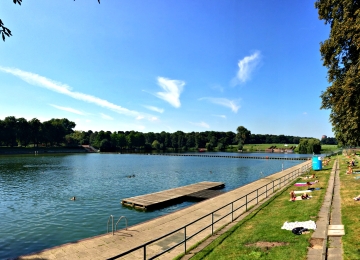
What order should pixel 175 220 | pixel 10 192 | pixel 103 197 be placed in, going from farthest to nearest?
1. pixel 10 192
2. pixel 103 197
3. pixel 175 220

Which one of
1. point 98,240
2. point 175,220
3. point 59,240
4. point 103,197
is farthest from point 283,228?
point 103,197

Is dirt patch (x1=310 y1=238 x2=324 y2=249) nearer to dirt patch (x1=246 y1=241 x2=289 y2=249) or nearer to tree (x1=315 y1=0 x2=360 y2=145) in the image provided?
dirt patch (x1=246 y1=241 x2=289 y2=249)

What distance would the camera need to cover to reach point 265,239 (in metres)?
13.0

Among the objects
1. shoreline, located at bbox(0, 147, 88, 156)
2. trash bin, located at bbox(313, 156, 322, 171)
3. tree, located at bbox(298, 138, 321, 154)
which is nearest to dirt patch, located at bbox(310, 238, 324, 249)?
trash bin, located at bbox(313, 156, 322, 171)

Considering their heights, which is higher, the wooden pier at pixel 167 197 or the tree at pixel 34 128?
the tree at pixel 34 128

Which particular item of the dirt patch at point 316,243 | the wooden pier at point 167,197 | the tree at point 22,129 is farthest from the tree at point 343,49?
the tree at point 22,129

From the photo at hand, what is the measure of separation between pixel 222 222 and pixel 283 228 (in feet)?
17.2

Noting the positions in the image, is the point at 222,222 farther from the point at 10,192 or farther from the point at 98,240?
the point at 10,192

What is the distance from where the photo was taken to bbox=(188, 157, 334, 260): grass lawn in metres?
11.0

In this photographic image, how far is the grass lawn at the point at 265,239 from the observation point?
36.1 ft

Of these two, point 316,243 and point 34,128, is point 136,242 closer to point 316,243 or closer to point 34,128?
point 316,243

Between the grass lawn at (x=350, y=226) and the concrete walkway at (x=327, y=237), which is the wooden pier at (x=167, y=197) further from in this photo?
the grass lawn at (x=350, y=226)

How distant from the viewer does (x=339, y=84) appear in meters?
18.4

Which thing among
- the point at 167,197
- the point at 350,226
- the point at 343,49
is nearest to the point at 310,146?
the point at 167,197
